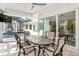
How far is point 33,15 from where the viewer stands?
619 centimetres

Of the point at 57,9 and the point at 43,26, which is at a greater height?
the point at 57,9

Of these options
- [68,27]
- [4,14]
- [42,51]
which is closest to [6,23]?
[4,14]

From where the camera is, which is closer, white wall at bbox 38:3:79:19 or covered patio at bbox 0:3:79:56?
covered patio at bbox 0:3:79:56

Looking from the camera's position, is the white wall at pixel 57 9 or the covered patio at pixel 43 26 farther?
the white wall at pixel 57 9

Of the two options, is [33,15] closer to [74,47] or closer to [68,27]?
[68,27]

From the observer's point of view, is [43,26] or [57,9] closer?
[57,9]

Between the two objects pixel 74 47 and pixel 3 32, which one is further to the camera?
pixel 3 32

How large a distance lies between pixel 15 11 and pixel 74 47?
404cm

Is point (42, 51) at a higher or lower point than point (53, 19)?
lower

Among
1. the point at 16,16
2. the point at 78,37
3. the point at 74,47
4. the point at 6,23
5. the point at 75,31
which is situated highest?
the point at 16,16

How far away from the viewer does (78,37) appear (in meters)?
3.96

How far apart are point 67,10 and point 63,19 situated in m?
0.52

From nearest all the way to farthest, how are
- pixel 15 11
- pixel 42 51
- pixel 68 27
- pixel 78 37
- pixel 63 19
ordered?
1. pixel 42 51
2. pixel 78 37
3. pixel 68 27
4. pixel 63 19
5. pixel 15 11

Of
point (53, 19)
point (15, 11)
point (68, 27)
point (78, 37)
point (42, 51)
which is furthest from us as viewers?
point (15, 11)
